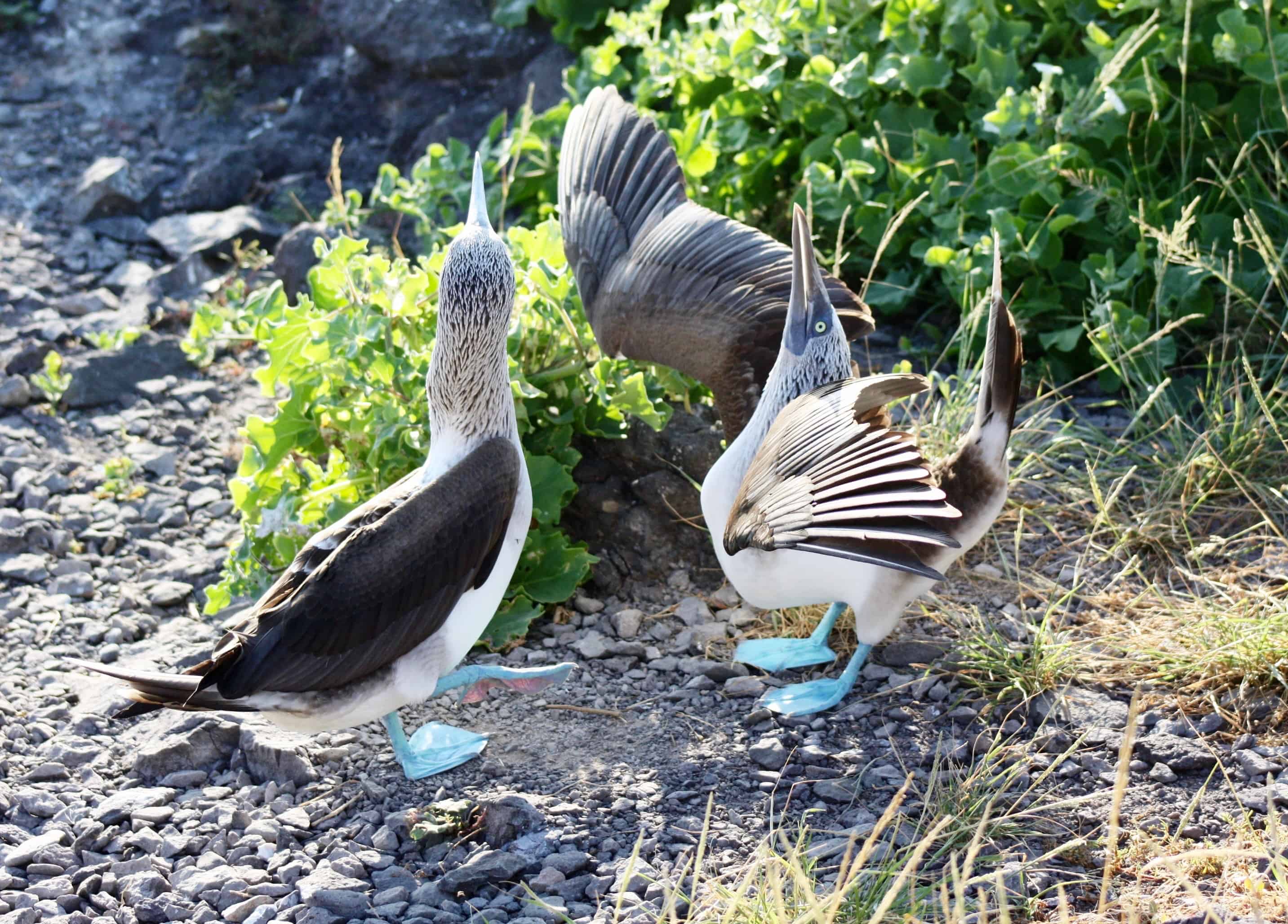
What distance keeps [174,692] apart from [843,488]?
63.7 inches

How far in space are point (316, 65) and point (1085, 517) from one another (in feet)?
18.0

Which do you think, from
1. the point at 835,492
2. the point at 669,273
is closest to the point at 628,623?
the point at 669,273

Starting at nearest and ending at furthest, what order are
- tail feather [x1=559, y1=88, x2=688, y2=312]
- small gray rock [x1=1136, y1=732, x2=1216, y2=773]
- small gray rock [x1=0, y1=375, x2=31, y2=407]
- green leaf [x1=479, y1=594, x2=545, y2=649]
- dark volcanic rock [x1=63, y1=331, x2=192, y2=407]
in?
small gray rock [x1=1136, y1=732, x2=1216, y2=773]
green leaf [x1=479, y1=594, x2=545, y2=649]
tail feather [x1=559, y1=88, x2=688, y2=312]
small gray rock [x1=0, y1=375, x2=31, y2=407]
dark volcanic rock [x1=63, y1=331, x2=192, y2=407]

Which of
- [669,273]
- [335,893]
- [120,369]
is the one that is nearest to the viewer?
[335,893]

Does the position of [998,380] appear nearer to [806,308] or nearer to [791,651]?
[806,308]

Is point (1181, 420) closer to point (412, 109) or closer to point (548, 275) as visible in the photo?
point (548, 275)

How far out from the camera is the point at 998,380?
344 centimetres

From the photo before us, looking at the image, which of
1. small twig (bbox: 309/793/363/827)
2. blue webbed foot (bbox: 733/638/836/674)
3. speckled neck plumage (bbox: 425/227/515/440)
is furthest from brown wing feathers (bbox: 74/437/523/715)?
blue webbed foot (bbox: 733/638/836/674)

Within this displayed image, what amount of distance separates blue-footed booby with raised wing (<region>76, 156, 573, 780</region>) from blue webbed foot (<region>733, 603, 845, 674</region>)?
1.91ft

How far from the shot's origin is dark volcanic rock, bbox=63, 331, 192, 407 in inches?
218

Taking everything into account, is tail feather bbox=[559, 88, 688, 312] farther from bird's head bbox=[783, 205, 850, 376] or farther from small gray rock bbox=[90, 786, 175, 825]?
small gray rock bbox=[90, 786, 175, 825]

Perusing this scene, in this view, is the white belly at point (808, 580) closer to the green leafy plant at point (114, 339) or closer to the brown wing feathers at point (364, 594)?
the brown wing feathers at point (364, 594)

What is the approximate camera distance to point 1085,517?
434 cm

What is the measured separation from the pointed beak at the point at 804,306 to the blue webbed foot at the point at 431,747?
141 centimetres
